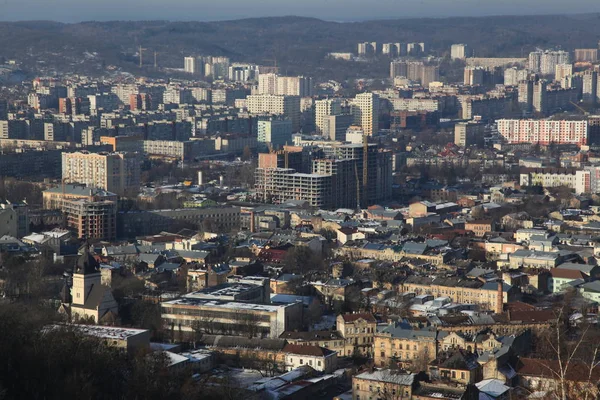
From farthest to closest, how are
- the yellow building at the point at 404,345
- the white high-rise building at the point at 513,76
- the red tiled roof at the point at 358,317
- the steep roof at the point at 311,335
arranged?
the white high-rise building at the point at 513,76 < the red tiled roof at the point at 358,317 < the steep roof at the point at 311,335 < the yellow building at the point at 404,345

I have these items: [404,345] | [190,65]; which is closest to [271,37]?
[190,65]

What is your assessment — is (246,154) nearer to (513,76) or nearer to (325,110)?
(325,110)

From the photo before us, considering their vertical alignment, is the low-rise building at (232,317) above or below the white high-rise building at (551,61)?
below

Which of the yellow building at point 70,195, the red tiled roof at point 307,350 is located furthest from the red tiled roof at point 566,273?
the yellow building at point 70,195

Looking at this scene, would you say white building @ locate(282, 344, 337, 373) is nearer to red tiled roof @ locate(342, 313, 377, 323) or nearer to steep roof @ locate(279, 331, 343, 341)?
steep roof @ locate(279, 331, 343, 341)

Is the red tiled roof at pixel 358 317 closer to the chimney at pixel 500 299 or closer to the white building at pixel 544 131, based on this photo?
the chimney at pixel 500 299

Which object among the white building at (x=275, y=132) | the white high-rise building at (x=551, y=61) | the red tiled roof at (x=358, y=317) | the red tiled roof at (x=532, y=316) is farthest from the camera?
the white high-rise building at (x=551, y=61)

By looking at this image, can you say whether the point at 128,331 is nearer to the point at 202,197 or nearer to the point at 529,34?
the point at 202,197
